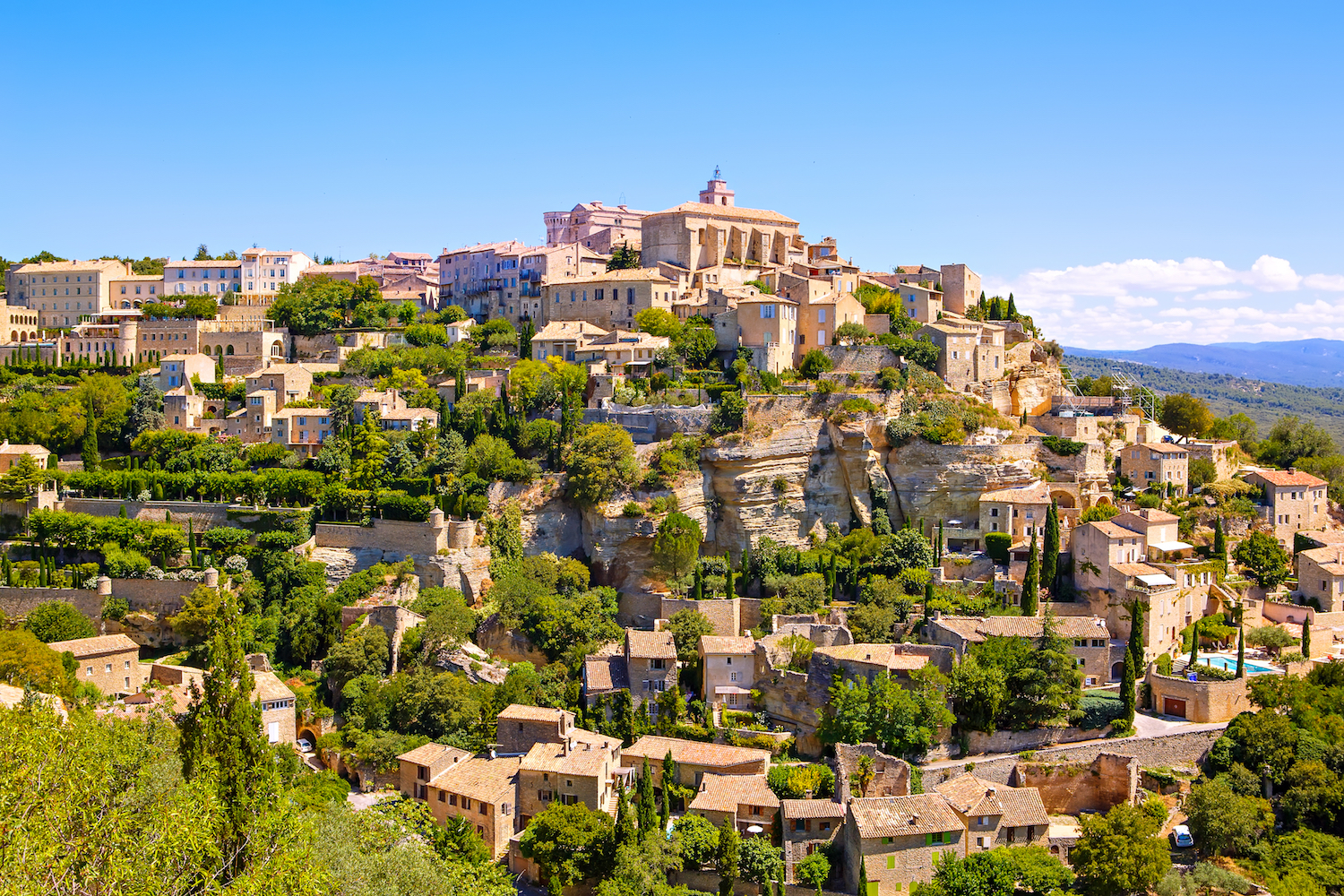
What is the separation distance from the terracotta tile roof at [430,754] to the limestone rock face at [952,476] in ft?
69.9

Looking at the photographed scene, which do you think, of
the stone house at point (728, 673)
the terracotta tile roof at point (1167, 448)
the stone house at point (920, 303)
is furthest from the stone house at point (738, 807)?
the stone house at point (920, 303)

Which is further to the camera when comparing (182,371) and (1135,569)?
(182,371)

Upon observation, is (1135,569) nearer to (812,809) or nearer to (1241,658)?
(1241,658)

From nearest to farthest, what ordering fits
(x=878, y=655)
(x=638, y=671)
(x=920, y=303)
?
(x=878, y=655)
(x=638, y=671)
(x=920, y=303)

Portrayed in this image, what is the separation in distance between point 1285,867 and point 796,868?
13.6m

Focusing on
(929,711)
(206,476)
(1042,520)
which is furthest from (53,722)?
(1042,520)

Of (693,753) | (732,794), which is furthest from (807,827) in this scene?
(693,753)

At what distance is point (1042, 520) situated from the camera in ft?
157

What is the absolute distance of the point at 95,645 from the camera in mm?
44312

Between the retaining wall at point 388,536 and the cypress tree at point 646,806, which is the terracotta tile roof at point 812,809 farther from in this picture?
the retaining wall at point 388,536

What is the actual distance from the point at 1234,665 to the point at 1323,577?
6466 millimetres

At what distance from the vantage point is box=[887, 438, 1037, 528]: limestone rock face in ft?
164

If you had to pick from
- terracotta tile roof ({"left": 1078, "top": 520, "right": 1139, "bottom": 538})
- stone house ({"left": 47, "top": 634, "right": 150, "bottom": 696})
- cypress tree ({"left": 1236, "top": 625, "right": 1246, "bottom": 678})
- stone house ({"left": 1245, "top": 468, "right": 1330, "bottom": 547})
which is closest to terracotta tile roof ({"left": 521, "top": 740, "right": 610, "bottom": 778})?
stone house ({"left": 47, "top": 634, "right": 150, "bottom": 696})

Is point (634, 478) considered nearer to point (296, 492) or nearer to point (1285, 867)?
point (296, 492)
